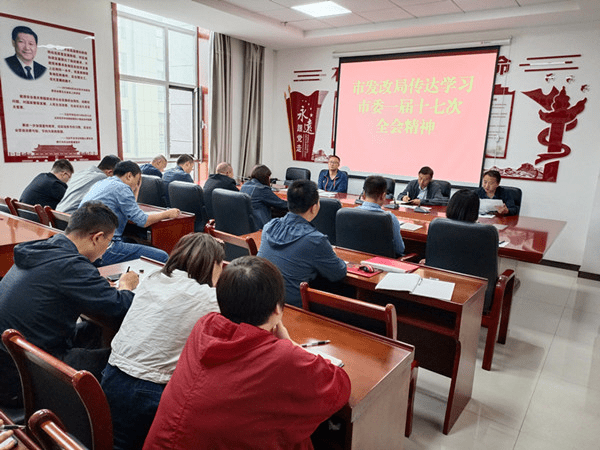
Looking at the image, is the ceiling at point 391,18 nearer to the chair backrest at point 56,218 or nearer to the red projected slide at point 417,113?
the red projected slide at point 417,113

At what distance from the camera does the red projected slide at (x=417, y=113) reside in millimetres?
5238

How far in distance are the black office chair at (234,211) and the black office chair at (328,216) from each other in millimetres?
572

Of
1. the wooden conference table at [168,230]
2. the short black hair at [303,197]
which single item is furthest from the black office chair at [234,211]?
the short black hair at [303,197]

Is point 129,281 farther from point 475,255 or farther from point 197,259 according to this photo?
point 475,255

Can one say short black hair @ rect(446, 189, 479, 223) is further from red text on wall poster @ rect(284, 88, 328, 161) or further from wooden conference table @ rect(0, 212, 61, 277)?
red text on wall poster @ rect(284, 88, 328, 161)

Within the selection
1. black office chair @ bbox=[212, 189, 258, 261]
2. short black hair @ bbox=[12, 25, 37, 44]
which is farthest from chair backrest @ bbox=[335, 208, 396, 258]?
short black hair @ bbox=[12, 25, 37, 44]

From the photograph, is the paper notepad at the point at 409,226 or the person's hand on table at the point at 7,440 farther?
the paper notepad at the point at 409,226

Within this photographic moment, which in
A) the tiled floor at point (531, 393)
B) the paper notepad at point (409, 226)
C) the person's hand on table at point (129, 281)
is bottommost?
the tiled floor at point (531, 393)

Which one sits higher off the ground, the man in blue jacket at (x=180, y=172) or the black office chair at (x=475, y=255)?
the man in blue jacket at (x=180, y=172)

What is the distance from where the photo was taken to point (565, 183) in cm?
475

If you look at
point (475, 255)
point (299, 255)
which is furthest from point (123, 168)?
point (475, 255)

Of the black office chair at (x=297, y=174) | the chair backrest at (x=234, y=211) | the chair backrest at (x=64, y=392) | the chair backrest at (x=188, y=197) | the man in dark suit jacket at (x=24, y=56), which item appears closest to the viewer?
the chair backrest at (x=64, y=392)

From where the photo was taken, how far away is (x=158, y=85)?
587 cm

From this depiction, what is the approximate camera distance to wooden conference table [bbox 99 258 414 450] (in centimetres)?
118
